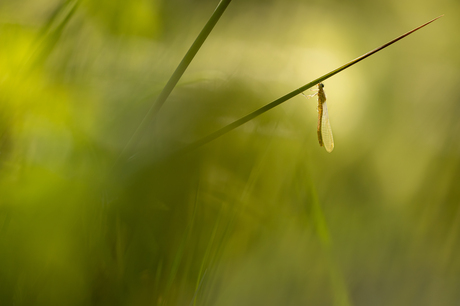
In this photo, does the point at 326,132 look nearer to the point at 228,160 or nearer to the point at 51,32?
the point at 228,160

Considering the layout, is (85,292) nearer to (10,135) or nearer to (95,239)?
(95,239)

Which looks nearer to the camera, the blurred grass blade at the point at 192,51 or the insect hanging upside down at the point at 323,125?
→ the blurred grass blade at the point at 192,51

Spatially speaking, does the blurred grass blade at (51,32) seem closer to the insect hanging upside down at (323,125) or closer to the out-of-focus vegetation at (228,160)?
the out-of-focus vegetation at (228,160)

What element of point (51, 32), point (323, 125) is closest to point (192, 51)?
point (51, 32)

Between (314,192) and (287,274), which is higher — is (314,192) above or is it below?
above

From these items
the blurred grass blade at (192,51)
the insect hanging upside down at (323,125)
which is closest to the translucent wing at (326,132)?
the insect hanging upside down at (323,125)

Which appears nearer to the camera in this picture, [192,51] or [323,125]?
[192,51]

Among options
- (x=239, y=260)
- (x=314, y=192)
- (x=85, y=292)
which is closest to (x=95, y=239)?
(x=85, y=292)
